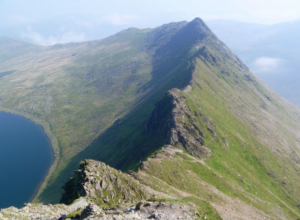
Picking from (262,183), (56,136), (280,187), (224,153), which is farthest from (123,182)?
(56,136)

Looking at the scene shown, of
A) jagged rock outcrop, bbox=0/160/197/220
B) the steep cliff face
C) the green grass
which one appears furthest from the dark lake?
the green grass

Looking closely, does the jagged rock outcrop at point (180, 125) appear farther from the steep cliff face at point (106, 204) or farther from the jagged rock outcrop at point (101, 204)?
the jagged rock outcrop at point (101, 204)

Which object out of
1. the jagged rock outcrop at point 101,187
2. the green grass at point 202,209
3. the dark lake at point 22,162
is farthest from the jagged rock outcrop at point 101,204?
the dark lake at point 22,162

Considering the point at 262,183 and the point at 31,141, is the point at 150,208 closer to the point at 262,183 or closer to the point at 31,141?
the point at 262,183

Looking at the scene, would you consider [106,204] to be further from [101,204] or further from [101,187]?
[101,187]

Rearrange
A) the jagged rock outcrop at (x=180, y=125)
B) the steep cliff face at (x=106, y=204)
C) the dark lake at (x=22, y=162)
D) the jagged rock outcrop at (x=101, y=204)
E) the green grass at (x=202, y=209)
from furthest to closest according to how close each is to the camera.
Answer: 1. the dark lake at (x=22, y=162)
2. the jagged rock outcrop at (x=180, y=125)
3. the green grass at (x=202, y=209)
4. the steep cliff face at (x=106, y=204)
5. the jagged rock outcrop at (x=101, y=204)

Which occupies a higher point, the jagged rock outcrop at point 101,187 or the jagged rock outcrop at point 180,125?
the jagged rock outcrop at point 180,125
